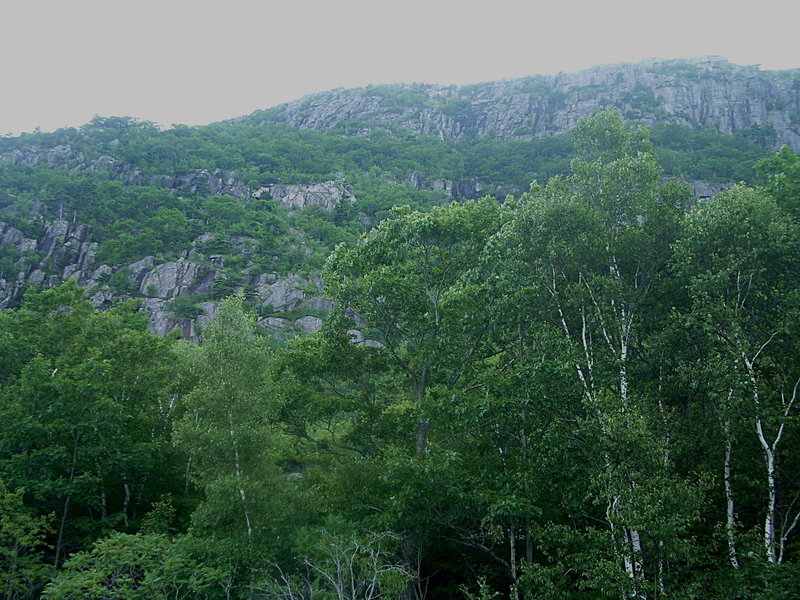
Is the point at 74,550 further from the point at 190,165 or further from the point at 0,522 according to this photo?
the point at 190,165

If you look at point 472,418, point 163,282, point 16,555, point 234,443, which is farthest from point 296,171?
point 472,418

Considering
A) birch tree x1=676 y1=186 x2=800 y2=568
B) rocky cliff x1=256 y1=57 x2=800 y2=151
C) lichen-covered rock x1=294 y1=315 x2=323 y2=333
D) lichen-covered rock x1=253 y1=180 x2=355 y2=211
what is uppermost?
rocky cliff x1=256 y1=57 x2=800 y2=151

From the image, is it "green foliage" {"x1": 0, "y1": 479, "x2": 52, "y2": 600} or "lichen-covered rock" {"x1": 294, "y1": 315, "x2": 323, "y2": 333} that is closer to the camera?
"green foliage" {"x1": 0, "y1": 479, "x2": 52, "y2": 600}

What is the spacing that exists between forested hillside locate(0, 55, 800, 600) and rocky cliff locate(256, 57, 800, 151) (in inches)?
4520

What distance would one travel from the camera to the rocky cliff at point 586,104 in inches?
5098

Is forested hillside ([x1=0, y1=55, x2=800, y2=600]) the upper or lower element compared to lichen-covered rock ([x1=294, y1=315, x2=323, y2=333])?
upper

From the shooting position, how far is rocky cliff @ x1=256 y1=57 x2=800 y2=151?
129500 millimetres

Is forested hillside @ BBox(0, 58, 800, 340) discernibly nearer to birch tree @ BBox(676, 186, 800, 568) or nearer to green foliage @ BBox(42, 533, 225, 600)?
birch tree @ BBox(676, 186, 800, 568)

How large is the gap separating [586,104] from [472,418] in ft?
543

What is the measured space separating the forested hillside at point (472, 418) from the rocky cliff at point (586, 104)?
115 metres

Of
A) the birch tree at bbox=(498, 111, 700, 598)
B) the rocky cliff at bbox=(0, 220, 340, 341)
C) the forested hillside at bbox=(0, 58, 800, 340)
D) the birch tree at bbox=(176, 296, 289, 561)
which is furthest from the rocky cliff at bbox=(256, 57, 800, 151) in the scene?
the birch tree at bbox=(176, 296, 289, 561)

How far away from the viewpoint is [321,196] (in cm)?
10594

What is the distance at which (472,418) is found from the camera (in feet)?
43.0

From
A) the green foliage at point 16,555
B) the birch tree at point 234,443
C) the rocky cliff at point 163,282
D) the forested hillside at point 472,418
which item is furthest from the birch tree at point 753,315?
the rocky cliff at point 163,282
